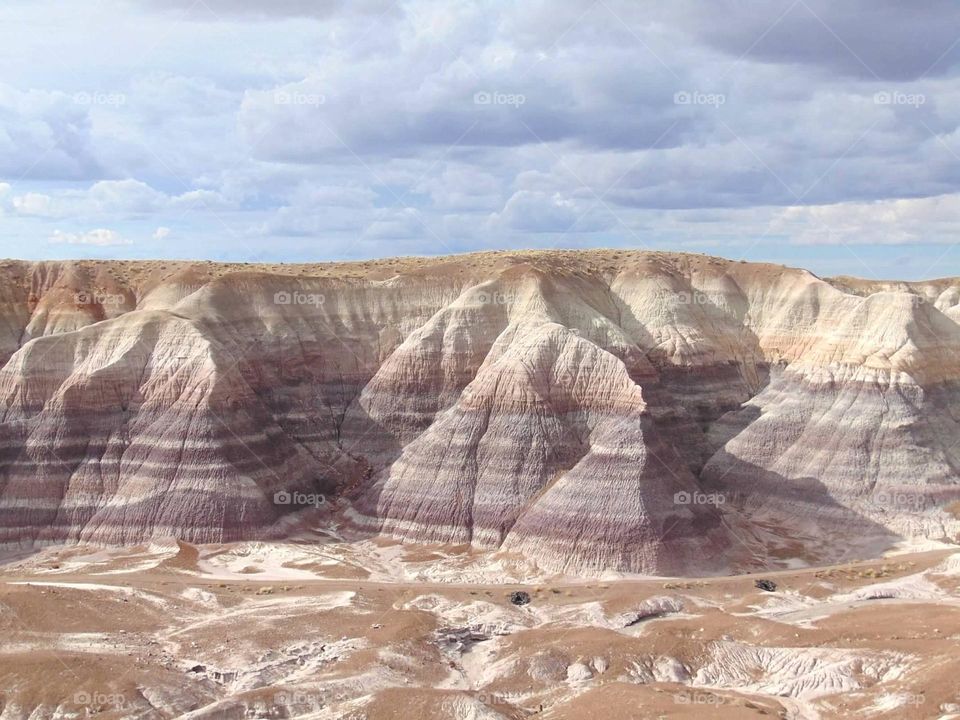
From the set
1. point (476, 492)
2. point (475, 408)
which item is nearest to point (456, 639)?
point (476, 492)

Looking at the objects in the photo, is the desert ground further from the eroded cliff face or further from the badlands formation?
the eroded cliff face

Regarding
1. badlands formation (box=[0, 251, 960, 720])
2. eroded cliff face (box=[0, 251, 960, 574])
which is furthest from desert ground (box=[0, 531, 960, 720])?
eroded cliff face (box=[0, 251, 960, 574])

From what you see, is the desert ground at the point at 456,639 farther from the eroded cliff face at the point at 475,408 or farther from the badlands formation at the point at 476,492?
the eroded cliff face at the point at 475,408

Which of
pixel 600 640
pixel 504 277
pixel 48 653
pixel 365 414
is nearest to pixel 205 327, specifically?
pixel 365 414

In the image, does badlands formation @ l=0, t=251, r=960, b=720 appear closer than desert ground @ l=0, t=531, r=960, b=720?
No

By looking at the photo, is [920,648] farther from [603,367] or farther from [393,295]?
[393,295]

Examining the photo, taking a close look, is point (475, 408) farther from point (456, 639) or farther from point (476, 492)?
point (456, 639)
